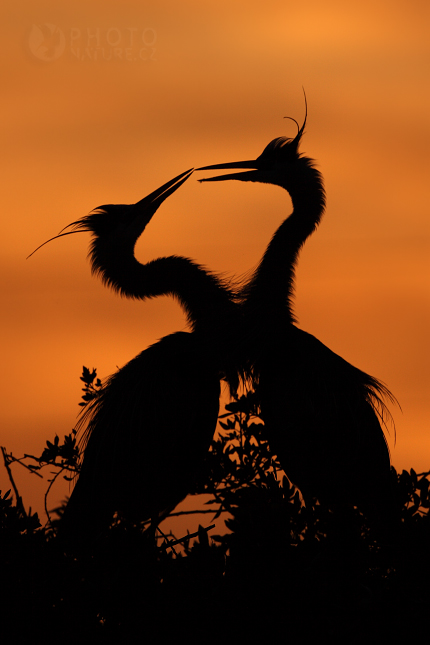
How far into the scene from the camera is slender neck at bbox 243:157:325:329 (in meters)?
6.70

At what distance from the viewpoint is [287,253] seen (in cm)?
708

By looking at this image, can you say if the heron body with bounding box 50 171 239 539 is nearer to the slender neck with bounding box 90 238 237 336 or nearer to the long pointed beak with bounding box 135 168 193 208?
→ the slender neck with bounding box 90 238 237 336

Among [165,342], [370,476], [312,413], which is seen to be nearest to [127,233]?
[165,342]

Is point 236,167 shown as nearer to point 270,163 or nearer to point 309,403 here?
point 270,163

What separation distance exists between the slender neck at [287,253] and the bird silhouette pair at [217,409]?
0.04 feet

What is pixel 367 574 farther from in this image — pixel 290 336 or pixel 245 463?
pixel 290 336

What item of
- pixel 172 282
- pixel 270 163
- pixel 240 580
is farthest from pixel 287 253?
pixel 240 580

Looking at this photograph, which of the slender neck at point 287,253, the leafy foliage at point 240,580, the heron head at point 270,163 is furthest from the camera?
the heron head at point 270,163

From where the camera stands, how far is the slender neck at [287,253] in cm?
670

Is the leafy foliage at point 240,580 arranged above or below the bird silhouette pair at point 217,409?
below

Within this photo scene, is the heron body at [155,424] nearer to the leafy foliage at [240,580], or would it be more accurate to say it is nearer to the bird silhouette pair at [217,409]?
the bird silhouette pair at [217,409]

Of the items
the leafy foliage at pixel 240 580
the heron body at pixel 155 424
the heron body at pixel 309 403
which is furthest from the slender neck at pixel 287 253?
the leafy foliage at pixel 240 580

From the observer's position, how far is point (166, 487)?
6.54 meters

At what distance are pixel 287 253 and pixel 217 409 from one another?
62.3 inches
